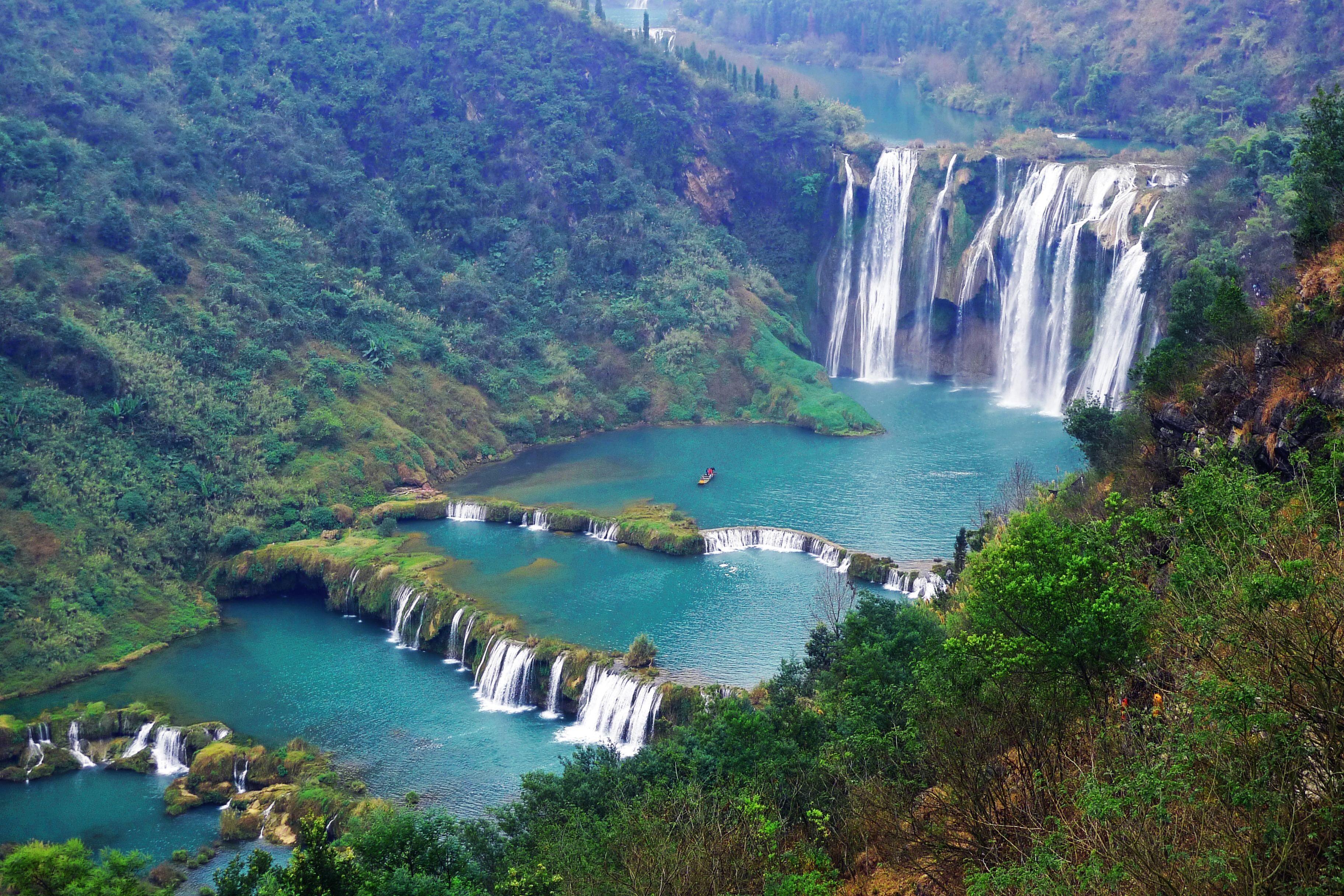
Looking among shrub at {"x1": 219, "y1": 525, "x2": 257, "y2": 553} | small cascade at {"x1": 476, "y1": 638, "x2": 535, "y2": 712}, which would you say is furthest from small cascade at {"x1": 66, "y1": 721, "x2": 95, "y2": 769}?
shrub at {"x1": 219, "y1": 525, "x2": 257, "y2": 553}

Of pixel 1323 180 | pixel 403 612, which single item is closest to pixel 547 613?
pixel 403 612

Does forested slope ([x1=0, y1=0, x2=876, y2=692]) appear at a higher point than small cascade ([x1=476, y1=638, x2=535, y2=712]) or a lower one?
higher

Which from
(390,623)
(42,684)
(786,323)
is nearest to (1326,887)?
(390,623)

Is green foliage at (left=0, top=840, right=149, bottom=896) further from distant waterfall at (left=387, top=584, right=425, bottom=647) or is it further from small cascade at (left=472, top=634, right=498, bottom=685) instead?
distant waterfall at (left=387, top=584, right=425, bottom=647)

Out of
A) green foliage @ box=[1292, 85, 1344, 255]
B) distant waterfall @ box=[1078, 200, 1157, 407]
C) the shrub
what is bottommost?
the shrub

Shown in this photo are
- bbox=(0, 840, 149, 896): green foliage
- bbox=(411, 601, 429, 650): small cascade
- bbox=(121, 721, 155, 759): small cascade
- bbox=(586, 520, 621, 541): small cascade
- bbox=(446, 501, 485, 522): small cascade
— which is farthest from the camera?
bbox=(446, 501, 485, 522): small cascade

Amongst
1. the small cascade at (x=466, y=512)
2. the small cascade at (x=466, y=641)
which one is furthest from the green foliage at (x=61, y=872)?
the small cascade at (x=466, y=512)
